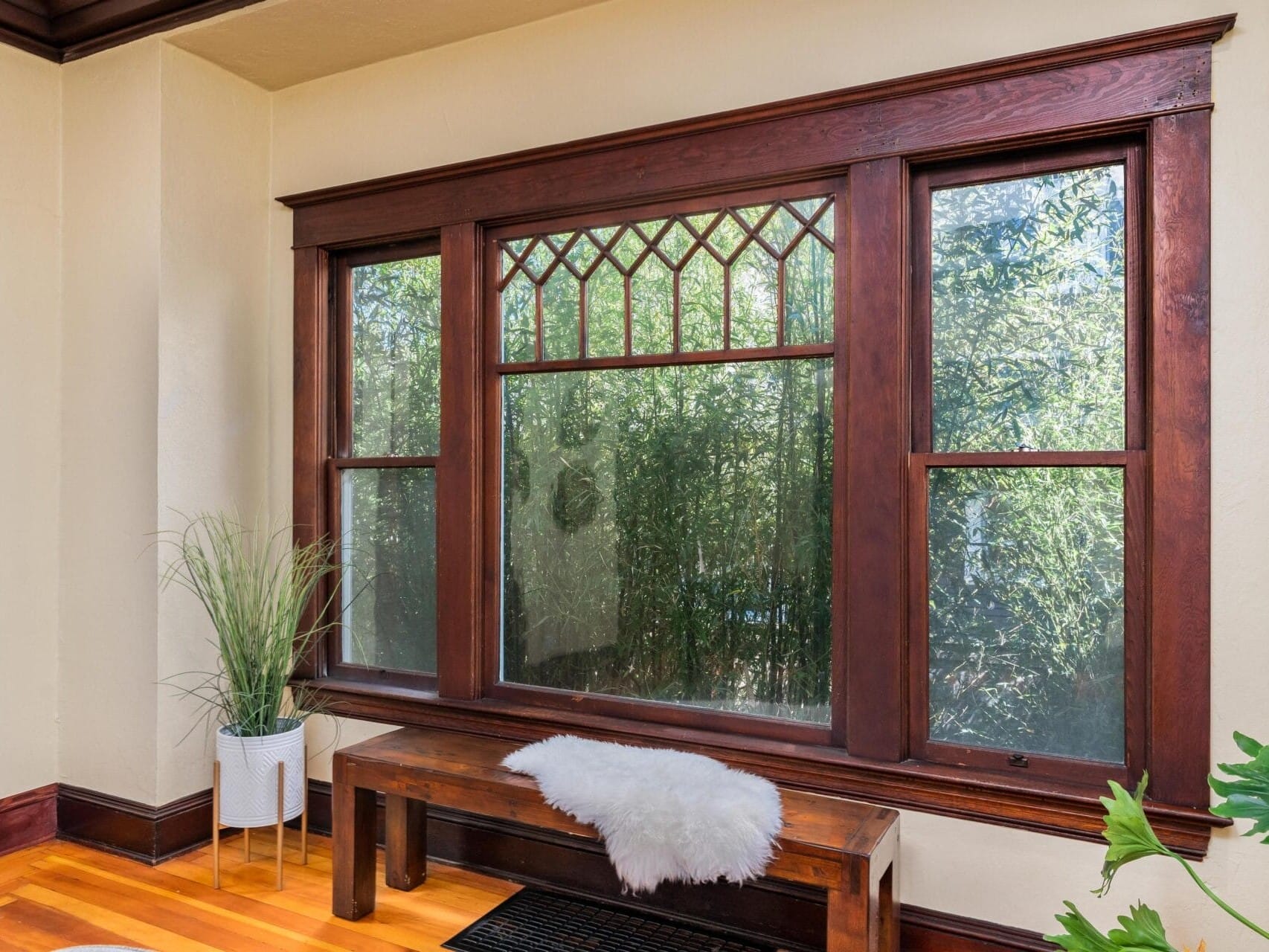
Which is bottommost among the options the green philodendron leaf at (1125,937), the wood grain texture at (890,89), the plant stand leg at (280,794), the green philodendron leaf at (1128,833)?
the plant stand leg at (280,794)

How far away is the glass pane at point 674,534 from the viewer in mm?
2666

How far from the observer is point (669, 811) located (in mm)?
2281

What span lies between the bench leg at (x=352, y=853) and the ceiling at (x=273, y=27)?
8.05ft

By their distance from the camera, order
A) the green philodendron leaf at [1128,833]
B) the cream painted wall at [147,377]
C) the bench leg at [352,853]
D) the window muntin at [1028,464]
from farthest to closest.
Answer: the cream painted wall at [147,377]
the bench leg at [352,853]
the window muntin at [1028,464]
the green philodendron leaf at [1128,833]

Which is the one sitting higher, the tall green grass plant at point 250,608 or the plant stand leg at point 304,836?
the tall green grass plant at point 250,608

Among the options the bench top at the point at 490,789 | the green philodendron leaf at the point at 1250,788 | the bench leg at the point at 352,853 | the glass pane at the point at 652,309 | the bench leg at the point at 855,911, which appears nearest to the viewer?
the green philodendron leaf at the point at 1250,788

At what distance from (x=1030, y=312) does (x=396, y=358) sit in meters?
2.14

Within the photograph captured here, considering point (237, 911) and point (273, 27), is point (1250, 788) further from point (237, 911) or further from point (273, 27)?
point (273, 27)

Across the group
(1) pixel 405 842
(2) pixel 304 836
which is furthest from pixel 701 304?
(2) pixel 304 836

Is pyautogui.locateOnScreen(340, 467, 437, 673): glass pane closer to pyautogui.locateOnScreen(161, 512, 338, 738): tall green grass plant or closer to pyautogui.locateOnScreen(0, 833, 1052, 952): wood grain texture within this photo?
pyautogui.locateOnScreen(161, 512, 338, 738): tall green grass plant

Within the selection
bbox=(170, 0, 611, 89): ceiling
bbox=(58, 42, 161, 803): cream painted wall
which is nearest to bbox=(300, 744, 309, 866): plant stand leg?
bbox=(58, 42, 161, 803): cream painted wall

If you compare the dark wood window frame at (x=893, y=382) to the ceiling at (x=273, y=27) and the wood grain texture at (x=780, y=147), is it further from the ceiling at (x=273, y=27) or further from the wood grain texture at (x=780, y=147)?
the ceiling at (x=273, y=27)

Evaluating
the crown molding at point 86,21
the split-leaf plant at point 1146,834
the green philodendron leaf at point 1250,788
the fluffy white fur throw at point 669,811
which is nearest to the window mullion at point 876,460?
the fluffy white fur throw at point 669,811

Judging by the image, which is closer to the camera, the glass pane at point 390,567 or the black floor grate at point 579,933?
the black floor grate at point 579,933
